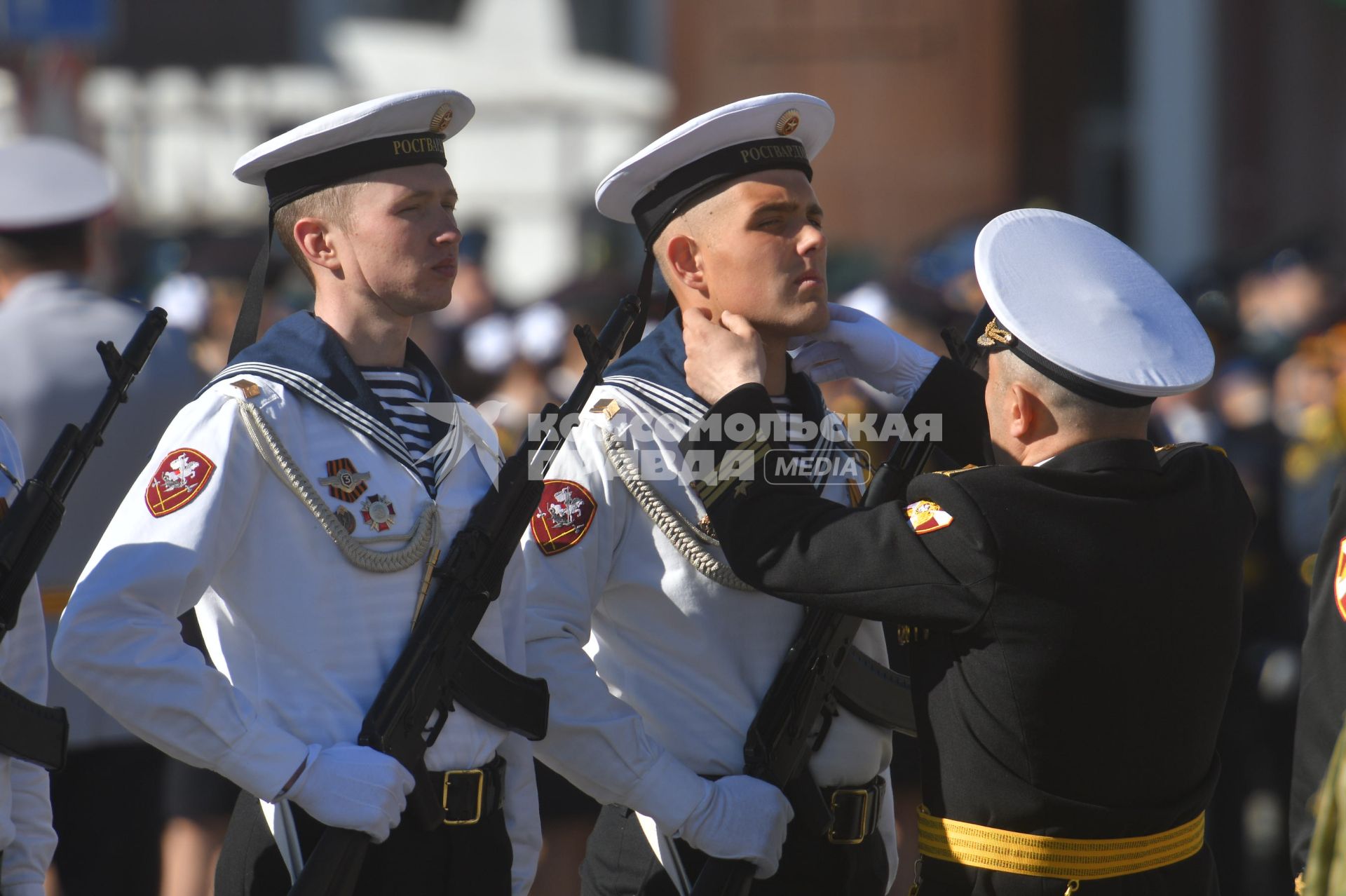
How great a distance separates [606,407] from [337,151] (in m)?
0.71

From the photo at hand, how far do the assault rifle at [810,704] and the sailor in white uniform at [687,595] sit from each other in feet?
0.10

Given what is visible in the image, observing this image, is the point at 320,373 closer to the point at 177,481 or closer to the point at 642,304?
the point at 177,481

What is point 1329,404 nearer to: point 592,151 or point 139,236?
point 592,151

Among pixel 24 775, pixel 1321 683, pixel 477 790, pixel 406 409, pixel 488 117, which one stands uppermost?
pixel 406 409

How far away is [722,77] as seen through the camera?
1262 centimetres

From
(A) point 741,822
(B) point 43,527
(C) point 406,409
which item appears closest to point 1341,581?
(A) point 741,822

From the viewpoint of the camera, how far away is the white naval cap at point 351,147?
323 centimetres

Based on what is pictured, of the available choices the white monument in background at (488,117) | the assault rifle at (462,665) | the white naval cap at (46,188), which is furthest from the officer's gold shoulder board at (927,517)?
the white monument in background at (488,117)

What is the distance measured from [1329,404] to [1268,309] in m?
1.96

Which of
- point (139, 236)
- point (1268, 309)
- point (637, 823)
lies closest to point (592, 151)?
point (139, 236)

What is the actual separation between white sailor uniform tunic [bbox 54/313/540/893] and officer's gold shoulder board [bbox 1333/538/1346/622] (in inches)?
62.4

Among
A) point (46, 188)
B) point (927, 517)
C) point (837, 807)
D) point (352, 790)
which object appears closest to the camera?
point (352, 790)

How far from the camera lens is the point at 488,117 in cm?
1535

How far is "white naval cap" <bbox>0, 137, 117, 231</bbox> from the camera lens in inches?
191
